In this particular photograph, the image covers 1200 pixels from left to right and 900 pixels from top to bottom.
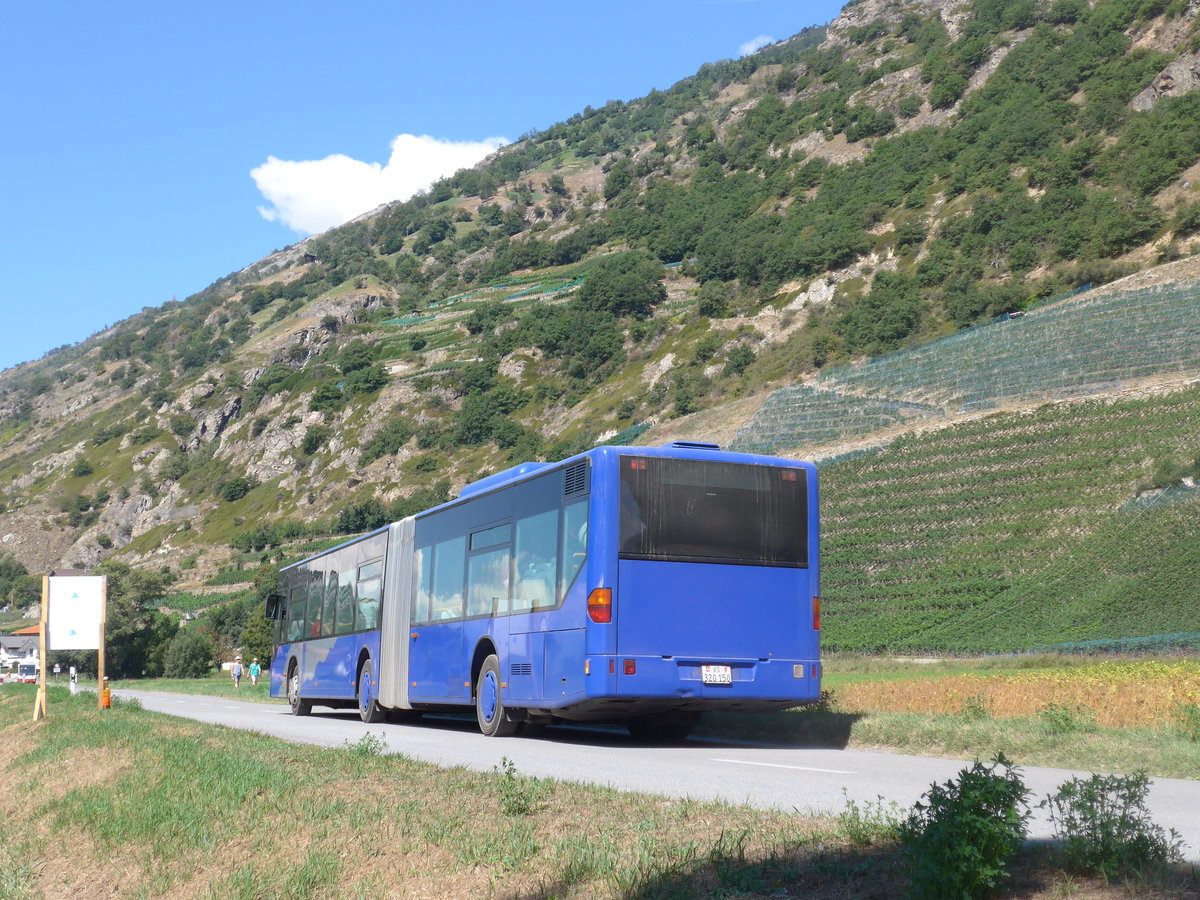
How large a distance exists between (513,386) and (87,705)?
370ft

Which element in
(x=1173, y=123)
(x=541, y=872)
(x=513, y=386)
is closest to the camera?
(x=541, y=872)

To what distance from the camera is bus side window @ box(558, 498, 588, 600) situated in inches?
532

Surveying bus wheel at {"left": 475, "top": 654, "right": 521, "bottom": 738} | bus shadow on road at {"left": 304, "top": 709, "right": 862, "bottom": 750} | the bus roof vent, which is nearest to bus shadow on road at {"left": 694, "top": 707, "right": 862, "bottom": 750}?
bus shadow on road at {"left": 304, "top": 709, "right": 862, "bottom": 750}

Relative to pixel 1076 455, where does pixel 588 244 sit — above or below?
above

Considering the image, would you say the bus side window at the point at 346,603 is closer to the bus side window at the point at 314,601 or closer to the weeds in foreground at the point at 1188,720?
the bus side window at the point at 314,601

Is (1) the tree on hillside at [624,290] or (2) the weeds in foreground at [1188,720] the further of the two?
(1) the tree on hillside at [624,290]

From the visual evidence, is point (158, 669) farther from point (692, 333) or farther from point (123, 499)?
point (123, 499)

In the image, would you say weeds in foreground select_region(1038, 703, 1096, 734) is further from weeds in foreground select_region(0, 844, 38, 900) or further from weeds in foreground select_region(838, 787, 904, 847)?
weeds in foreground select_region(0, 844, 38, 900)

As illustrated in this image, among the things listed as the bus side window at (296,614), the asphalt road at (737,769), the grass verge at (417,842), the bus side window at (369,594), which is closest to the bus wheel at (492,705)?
the asphalt road at (737,769)

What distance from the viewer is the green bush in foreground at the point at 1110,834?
16.3 feet

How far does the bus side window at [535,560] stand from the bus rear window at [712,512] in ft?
4.13

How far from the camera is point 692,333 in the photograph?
413ft

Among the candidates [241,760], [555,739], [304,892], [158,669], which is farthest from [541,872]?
[158,669]

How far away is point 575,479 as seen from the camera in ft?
45.5
